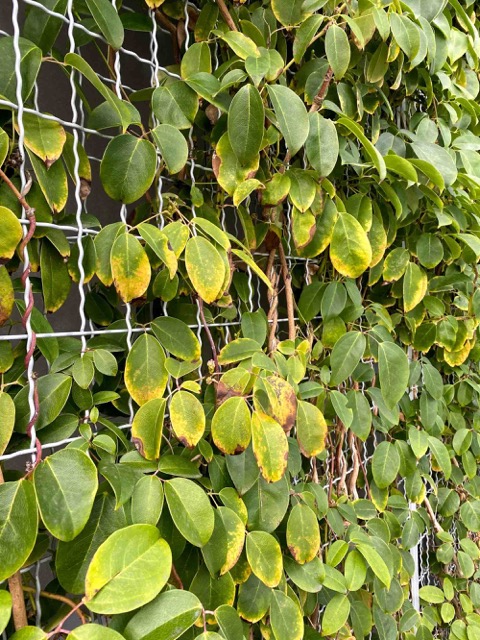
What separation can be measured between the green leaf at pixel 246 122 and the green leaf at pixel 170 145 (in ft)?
0.25

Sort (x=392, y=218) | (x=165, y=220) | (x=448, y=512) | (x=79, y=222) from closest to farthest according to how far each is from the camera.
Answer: (x=79, y=222)
(x=165, y=220)
(x=392, y=218)
(x=448, y=512)

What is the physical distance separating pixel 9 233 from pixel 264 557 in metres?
0.48

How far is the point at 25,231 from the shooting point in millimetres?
564

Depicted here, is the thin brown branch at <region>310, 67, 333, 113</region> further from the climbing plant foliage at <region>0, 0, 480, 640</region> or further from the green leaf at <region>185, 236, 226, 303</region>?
the green leaf at <region>185, 236, 226, 303</region>

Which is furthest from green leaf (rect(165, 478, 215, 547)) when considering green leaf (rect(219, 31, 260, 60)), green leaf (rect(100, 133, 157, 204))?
green leaf (rect(219, 31, 260, 60))

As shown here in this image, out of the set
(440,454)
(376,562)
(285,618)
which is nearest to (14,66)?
(285,618)

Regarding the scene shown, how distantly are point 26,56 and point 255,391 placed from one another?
443 millimetres

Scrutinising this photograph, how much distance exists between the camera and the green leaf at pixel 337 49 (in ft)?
2.65

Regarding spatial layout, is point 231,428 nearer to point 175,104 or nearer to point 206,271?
point 206,271

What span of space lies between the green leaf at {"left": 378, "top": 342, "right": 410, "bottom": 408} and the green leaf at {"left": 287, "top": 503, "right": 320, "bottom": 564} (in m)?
0.25

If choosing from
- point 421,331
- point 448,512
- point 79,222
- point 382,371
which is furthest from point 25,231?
point 448,512

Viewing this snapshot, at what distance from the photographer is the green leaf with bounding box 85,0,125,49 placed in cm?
61

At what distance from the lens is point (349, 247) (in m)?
0.86

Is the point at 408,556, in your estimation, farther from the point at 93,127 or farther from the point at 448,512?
the point at 93,127
